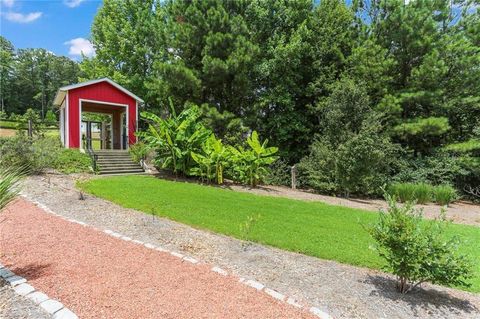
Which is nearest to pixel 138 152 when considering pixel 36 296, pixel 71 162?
pixel 71 162

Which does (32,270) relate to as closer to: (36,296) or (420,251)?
(36,296)

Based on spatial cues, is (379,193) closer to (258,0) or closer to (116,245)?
(116,245)

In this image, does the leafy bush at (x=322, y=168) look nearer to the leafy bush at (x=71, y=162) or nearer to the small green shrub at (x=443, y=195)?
the small green shrub at (x=443, y=195)

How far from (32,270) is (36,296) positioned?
0.75m

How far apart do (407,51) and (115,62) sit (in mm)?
19814

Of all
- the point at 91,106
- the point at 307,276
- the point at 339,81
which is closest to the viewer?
the point at 307,276

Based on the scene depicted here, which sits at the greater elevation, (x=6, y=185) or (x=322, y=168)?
(x=6, y=185)

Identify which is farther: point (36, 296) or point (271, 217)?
point (271, 217)

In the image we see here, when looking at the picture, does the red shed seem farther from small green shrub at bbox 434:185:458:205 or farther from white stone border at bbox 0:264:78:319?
small green shrub at bbox 434:185:458:205

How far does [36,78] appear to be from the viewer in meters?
52.6

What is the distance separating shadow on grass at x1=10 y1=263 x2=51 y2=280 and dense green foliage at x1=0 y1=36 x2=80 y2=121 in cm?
5476

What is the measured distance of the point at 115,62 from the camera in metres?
21.5

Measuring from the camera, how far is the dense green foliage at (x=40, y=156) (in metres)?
9.97

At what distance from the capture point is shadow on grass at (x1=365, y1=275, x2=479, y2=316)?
3.28 m
